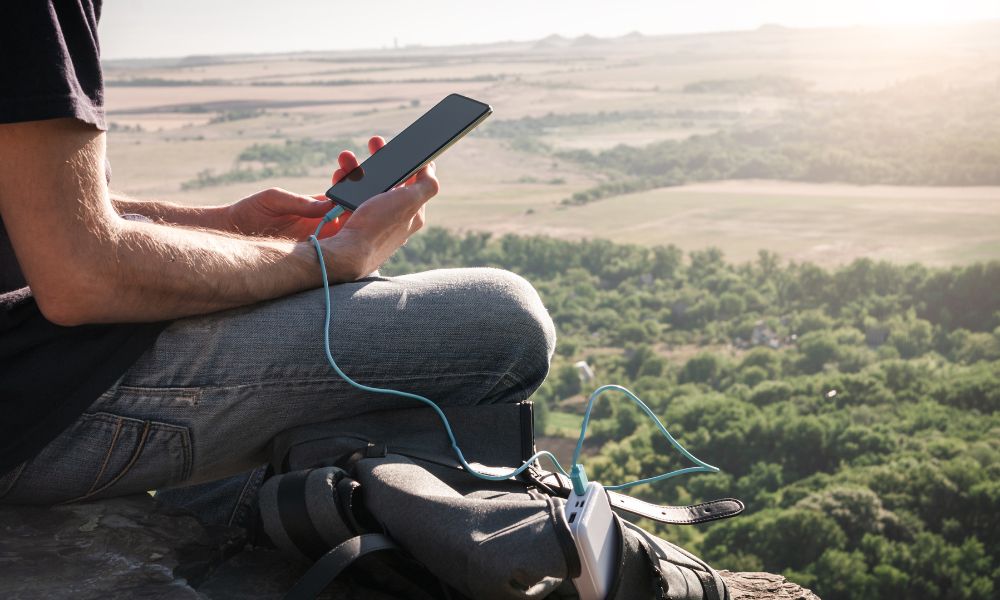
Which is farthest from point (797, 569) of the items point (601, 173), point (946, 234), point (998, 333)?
point (601, 173)

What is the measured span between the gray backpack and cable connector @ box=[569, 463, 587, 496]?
0.03m

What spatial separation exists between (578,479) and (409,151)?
0.84 metres

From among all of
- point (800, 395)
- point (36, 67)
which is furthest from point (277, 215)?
point (800, 395)

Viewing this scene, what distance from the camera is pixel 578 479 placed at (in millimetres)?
1280

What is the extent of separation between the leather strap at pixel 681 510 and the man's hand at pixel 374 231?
575mm

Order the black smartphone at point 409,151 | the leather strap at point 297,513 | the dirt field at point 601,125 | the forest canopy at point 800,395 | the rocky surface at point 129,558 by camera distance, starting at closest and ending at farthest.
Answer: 1. the leather strap at point 297,513
2. the rocky surface at point 129,558
3. the black smartphone at point 409,151
4. the forest canopy at point 800,395
5. the dirt field at point 601,125

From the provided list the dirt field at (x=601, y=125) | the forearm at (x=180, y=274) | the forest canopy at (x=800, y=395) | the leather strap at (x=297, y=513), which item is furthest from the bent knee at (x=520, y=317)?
the dirt field at (x=601, y=125)

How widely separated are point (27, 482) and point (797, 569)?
698 inches

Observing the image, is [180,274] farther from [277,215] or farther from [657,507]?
[657,507]

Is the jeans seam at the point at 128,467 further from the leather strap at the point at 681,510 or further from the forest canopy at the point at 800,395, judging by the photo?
the forest canopy at the point at 800,395

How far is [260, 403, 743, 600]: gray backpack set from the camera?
116cm

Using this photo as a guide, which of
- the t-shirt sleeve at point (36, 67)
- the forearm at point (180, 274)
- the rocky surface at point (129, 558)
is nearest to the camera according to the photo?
the t-shirt sleeve at point (36, 67)

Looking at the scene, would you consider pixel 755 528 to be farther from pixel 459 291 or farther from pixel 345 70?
pixel 345 70

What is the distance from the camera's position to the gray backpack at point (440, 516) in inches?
45.5
